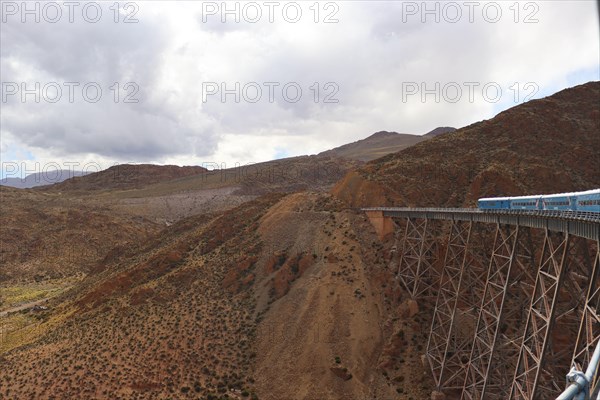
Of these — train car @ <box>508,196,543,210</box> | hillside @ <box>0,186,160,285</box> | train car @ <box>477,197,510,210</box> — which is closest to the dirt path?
hillside @ <box>0,186,160,285</box>

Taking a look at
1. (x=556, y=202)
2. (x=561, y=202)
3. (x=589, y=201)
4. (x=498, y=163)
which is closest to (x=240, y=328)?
(x=556, y=202)

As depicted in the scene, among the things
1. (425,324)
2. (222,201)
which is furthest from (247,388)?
(222,201)

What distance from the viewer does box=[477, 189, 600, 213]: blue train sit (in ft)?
51.9

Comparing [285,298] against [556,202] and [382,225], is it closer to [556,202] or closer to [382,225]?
[382,225]

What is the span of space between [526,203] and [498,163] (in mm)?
26539

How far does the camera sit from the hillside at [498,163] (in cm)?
4338

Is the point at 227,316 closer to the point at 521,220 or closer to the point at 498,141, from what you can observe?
the point at 521,220

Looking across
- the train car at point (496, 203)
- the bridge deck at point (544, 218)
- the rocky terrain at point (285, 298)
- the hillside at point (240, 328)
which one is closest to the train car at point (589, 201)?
the bridge deck at point (544, 218)

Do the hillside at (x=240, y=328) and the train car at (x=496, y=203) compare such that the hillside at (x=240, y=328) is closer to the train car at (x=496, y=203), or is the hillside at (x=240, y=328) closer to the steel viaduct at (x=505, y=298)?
the steel viaduct at (x=505, y=298)

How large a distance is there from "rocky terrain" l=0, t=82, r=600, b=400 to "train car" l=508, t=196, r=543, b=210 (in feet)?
37.5

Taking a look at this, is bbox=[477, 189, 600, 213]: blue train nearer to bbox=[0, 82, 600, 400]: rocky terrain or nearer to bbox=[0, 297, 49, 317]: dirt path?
bbox=[0, 82, 600, 400]: rocky terrain

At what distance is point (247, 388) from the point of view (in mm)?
29344

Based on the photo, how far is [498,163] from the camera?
4700 centimetres

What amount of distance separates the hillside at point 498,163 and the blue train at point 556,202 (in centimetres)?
1673
